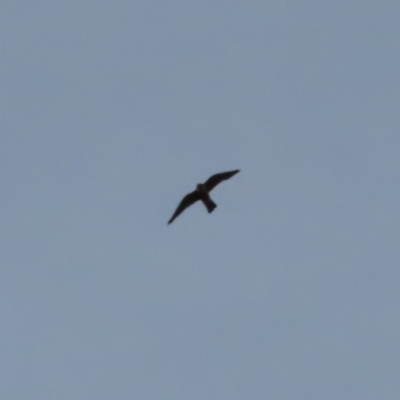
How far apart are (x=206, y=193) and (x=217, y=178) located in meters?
0.80

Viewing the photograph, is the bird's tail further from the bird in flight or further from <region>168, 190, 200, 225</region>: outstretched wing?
<region>168, 190, 200, 225</region>: outstretched wing

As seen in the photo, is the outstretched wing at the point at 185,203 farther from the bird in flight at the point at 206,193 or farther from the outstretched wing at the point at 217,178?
the outstretched wing at the point at 217,178

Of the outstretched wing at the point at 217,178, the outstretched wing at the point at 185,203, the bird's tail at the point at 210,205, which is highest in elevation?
the outstretched wing at the point at 185,203

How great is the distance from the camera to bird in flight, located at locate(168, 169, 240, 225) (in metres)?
59.2

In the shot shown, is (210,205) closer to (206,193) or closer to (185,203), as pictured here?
(206,193)

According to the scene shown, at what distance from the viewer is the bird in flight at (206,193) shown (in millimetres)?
59219

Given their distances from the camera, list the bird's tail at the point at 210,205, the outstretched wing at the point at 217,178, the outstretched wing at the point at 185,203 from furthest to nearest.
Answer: the outstretched wing at the point at 185,203 < the bird's tail at the point at 210,205 < the outstretched wing at the point at 217,178

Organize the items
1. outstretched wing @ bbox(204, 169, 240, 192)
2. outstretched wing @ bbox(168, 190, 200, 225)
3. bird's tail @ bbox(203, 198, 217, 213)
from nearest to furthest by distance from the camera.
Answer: outstretched wing @ bbox(204, 169, 240, 192) < bird's tail @ bbox(203, 198, 217, 213) < outstretched wing @ bbox(168, 190, 200, 225)

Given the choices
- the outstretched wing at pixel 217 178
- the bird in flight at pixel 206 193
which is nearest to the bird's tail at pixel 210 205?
the bird in flight at pixel 206 193

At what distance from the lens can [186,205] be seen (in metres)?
60.7

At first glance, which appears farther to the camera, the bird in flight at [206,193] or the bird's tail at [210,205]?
the bird's tail at [210,205]

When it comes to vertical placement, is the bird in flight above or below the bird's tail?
above

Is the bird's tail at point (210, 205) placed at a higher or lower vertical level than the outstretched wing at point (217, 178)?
lower

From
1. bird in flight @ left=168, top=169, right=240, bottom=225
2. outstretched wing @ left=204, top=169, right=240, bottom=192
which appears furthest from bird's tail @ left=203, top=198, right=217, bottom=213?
outstretched wing @ left=204, top=169, right=240, bottom=192
